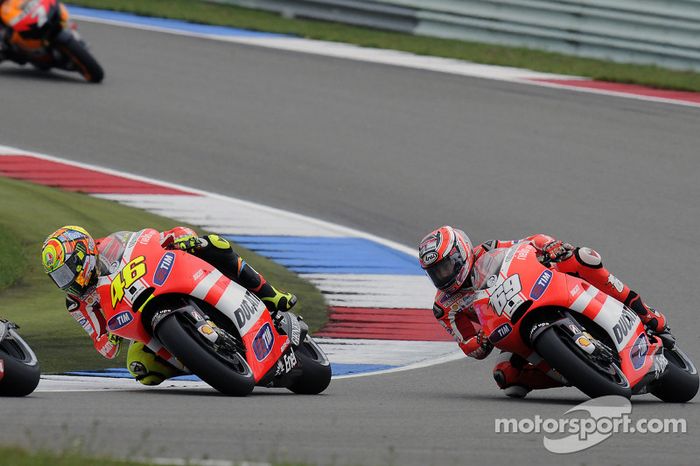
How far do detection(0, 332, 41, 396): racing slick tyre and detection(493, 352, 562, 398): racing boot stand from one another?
9.00ft

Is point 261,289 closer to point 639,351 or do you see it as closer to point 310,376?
point 310,376

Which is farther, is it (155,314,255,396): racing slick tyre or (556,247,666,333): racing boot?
(556,247,666,333): racing boot

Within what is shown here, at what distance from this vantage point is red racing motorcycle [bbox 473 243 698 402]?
7.63 metres

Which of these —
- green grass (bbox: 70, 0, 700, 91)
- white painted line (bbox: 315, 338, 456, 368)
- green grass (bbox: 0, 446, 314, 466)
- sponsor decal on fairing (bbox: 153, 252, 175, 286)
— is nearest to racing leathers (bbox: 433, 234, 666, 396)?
white painted line (bbox: 315, 338, 456, 368)

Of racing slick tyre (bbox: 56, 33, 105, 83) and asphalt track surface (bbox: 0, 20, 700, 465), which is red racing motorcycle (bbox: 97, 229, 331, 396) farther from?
racing slick tyre (bbox: 56, 33, 105, 83)

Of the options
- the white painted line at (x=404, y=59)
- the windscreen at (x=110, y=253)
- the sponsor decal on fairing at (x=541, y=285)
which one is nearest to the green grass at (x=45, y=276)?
the windscreen at (x=110, y=253)

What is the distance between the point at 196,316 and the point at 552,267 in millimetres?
2152

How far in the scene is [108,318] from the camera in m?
8.10

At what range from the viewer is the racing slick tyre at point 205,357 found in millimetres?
7527

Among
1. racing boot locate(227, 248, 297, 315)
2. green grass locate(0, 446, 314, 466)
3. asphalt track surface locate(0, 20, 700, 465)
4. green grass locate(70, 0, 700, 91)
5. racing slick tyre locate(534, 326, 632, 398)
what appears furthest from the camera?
green grass locate(70, 0, 700, 91)

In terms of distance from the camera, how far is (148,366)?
27.4ft

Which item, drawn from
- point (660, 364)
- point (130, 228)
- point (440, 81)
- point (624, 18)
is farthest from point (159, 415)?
point (624, 18)

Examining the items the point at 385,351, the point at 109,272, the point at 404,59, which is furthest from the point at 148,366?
the point at 404,59

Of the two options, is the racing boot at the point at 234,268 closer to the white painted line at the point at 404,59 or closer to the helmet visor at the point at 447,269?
the helmet visor at the point at 447,269
